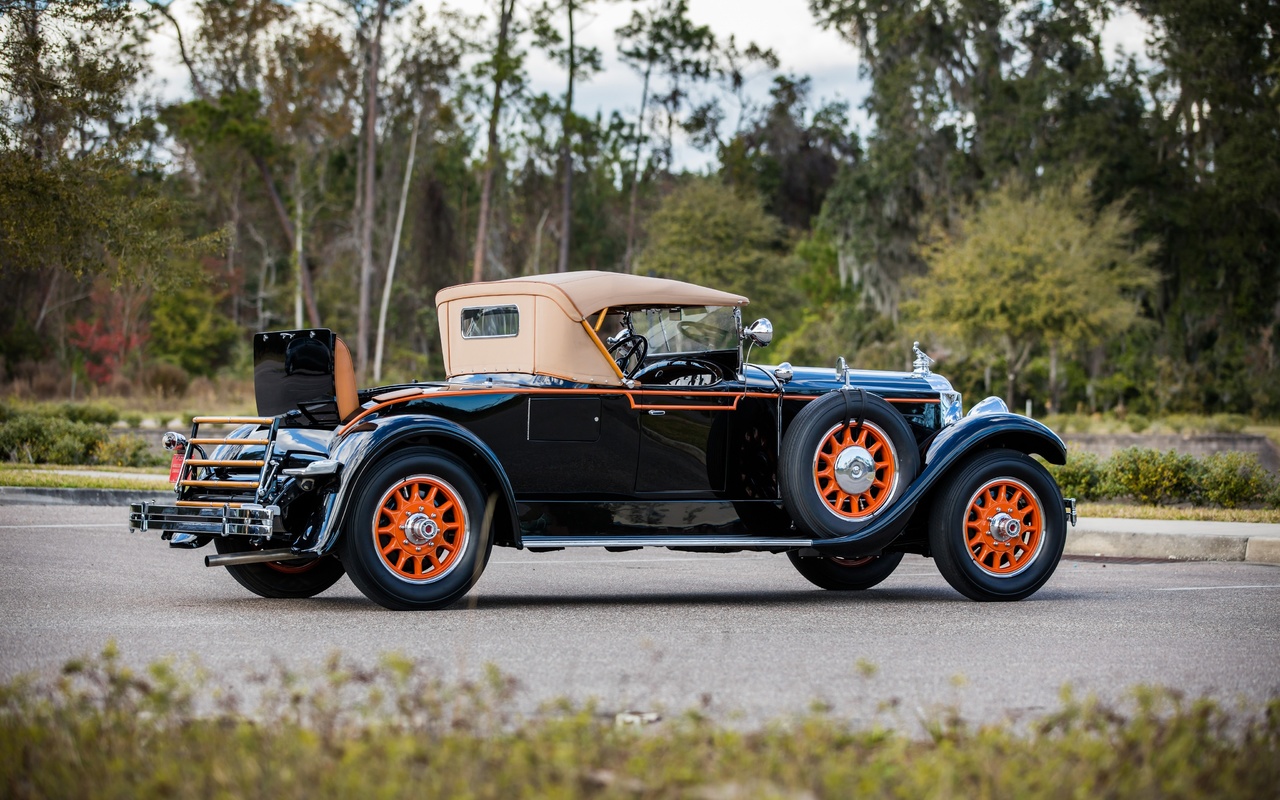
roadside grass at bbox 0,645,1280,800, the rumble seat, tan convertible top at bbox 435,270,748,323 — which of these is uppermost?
tan convertible top at bbox 435,270,748,323

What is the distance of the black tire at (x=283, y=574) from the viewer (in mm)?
8727

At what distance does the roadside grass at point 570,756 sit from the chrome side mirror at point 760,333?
4.47m

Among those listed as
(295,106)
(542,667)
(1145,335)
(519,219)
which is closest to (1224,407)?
(1145,335)

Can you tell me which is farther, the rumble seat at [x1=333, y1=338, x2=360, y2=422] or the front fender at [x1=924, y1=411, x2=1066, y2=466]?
the front fender at [x1=924, y1=411, x2=1066, y2=466]

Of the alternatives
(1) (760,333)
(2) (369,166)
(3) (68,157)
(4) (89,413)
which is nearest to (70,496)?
(3) (68,157)

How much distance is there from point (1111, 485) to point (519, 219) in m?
45.6

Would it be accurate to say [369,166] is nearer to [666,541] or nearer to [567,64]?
[567,64]

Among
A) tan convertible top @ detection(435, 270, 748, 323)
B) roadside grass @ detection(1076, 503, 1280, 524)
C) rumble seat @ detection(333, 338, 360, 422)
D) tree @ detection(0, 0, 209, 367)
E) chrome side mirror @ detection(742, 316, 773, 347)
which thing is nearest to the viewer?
rumble seat @ detection(333, 338, 360, 422)

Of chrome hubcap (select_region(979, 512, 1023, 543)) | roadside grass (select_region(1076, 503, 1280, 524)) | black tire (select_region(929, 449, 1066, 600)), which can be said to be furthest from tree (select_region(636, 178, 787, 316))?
chrome hubcap (select_region(979, 512, 1023, 543))

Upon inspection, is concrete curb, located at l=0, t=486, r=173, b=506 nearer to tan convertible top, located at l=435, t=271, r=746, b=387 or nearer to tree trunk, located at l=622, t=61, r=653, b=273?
tan convertible top, located at l=435, t=271, r=746, b=387

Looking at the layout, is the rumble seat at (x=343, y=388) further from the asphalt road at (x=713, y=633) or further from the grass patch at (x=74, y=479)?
the grass patch at (x=74, y=479)

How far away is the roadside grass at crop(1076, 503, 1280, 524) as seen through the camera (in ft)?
48.6

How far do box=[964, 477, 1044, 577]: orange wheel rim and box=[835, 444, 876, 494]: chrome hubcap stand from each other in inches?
27.5

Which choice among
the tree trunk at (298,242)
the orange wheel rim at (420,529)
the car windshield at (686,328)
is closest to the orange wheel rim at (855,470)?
the car windshield at (686,328)
